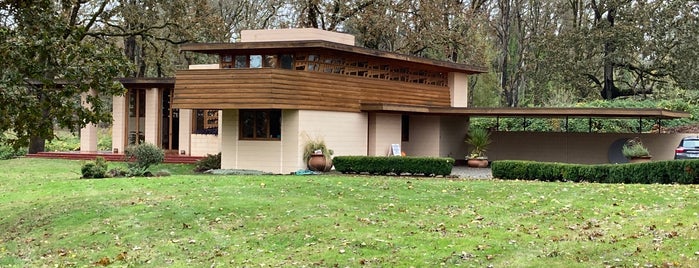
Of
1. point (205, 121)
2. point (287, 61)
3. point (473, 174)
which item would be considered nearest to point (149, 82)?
point (205, 121)

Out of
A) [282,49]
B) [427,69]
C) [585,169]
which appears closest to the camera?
[585,169]

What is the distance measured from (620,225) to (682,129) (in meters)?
29.1

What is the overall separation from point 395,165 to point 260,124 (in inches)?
203

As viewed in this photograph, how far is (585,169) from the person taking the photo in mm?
18875

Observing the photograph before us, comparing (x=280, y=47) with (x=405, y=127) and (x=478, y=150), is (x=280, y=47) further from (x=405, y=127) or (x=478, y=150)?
(x=478, y=150)

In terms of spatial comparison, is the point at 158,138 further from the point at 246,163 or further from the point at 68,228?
the point at 68,228

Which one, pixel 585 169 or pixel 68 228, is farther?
pixel 585 169

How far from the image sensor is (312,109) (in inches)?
955

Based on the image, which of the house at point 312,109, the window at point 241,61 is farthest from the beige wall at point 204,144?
the window at point 241,61

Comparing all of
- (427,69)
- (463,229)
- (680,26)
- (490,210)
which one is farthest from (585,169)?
(680,26)

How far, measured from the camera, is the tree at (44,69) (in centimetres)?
1347

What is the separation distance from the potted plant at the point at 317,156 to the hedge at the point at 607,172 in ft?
18.9

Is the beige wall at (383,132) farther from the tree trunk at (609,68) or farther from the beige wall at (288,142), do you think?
the tree trunk at (609,68)

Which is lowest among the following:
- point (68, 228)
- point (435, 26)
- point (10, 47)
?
point (68, 228)
